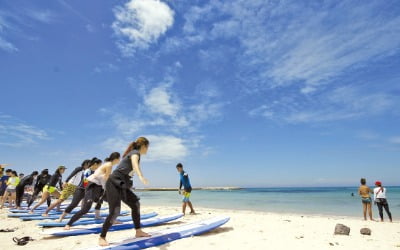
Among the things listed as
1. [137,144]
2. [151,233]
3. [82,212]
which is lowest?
[151,233]

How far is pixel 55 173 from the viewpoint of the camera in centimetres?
860

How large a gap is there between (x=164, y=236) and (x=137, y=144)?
1865mm

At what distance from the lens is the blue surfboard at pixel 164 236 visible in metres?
4.12

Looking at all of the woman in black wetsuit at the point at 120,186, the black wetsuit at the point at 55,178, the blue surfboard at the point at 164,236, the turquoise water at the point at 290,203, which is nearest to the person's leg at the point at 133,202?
the woman in black wetsuit at the point at 120,186

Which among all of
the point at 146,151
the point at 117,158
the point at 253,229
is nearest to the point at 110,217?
the point at 146,151

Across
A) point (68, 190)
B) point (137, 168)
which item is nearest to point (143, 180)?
point (137, 168)

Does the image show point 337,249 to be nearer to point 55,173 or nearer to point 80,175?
point 80,175

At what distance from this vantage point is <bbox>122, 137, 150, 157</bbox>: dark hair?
4.43 meters

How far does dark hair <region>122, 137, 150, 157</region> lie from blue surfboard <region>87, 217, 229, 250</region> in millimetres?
1502

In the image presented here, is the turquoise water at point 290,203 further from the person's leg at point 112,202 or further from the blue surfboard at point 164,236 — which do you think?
the person's leg at point 112,202

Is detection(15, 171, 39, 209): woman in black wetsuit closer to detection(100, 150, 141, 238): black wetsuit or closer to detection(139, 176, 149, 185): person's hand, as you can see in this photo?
detection(100, 150, 141, 238): black wetsuit

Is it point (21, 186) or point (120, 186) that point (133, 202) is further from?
point (21, 186)

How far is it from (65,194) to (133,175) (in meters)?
4.59

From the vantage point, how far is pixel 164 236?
4742mm
